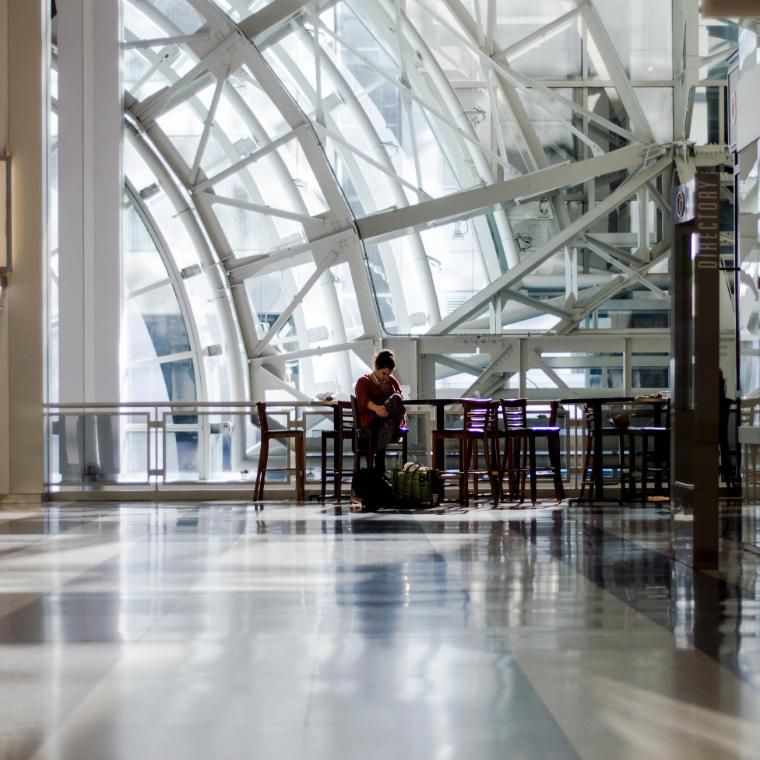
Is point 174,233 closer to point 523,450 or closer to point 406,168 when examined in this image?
point 406,168

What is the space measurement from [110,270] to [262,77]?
14.7 ft

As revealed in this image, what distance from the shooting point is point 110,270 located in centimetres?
1492

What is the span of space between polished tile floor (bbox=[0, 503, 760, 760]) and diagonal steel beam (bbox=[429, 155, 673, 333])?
478 inches

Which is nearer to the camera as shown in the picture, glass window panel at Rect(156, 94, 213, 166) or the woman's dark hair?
the woman's dark hair

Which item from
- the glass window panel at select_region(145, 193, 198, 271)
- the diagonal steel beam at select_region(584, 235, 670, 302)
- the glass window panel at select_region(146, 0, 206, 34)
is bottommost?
the diagonal steel beam at select_region(584, 235, 670, 302)

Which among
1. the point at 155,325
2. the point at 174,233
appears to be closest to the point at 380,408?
the point at 174,233

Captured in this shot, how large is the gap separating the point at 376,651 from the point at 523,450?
7942 mm

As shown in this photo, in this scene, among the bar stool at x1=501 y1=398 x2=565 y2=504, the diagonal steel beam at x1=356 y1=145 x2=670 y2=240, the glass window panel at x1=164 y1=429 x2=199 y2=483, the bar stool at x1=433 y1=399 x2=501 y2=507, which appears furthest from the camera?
the diagonal steel beam at x1=356 y1=145 x2=670 y2=240

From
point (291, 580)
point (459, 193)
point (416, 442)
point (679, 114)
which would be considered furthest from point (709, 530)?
point (679, 114)

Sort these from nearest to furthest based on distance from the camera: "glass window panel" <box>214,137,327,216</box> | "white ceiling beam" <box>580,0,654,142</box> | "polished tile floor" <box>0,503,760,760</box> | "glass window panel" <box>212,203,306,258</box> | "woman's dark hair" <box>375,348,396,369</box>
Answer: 1. "polished tile floor" <box>0,503,760,760</box>
2. "woman's dark hair" <box>375,348,396,369</box>
3. "white ceiling beam" <box>580,0,654,142</box>
4. "glass window panel" <box>214,137,327,216</box>
5. "glass window panel" <box>212,203,306,258</box>

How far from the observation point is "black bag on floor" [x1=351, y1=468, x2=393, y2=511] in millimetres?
10836

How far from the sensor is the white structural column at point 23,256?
1147 centimetres

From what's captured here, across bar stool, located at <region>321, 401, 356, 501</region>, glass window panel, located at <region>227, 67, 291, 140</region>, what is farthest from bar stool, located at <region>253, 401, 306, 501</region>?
glass window panel, located at <region>227, 67, 291, 140</region>

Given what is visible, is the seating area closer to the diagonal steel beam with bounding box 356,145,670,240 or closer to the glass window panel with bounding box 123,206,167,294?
the diagonal steel beam with bounding box 356,145,670,240
